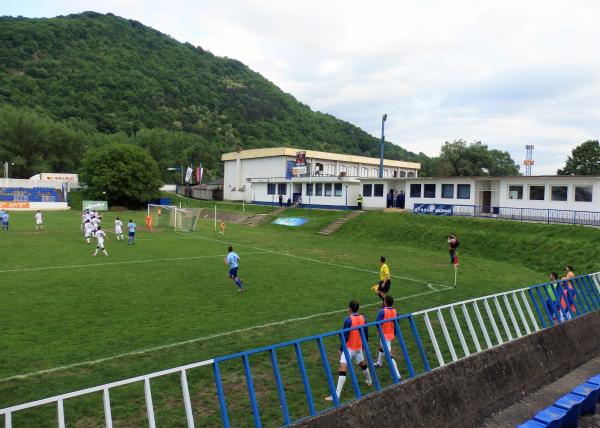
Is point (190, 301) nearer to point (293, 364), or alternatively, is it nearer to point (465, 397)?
point (293, 364)

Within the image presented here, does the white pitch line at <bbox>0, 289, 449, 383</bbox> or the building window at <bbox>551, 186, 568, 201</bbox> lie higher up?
the building window at <bbox>551, 186, 568, 201</bbox>

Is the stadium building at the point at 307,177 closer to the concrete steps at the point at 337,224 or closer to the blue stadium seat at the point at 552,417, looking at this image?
the concrete steps at the point at 337,224

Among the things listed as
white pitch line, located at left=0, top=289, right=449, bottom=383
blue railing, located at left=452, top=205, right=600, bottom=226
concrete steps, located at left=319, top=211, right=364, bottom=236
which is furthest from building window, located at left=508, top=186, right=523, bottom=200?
white pitch line, located at left=0, top=289, right=449, bottom=383

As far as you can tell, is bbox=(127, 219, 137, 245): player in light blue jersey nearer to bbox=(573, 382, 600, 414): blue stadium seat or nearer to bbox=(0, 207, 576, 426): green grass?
bbox=(0, 207, 576, 426): green grass

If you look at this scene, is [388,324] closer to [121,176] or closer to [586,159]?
[121,176]

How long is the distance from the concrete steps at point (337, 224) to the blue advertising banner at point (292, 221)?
10.8ft

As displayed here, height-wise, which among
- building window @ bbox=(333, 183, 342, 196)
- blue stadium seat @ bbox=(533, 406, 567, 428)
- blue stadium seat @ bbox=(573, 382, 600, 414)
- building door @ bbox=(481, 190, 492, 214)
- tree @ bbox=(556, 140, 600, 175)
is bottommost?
blue stadium seat @ bbox=(573, 382, 600, 414)

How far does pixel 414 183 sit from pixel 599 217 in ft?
57.0

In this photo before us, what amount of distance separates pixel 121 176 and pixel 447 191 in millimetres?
48067

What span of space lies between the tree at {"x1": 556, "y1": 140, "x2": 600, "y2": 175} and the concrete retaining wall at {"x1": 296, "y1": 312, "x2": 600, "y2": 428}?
73.8 meters

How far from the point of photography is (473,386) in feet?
23.1

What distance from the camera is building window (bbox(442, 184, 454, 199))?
41678 millimetres

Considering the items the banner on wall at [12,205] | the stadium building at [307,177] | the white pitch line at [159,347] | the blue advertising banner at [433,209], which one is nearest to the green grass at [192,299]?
the white pitch line at [159,347]

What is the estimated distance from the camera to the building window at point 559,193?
33875 millimetres
